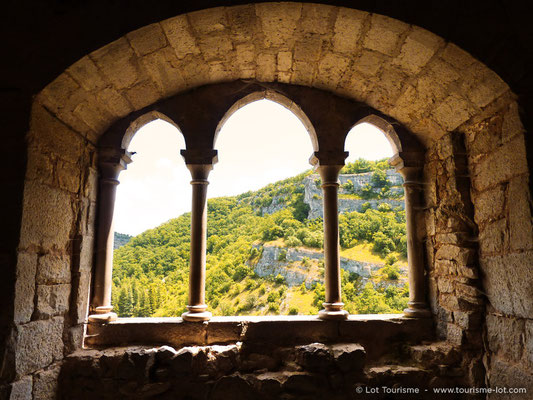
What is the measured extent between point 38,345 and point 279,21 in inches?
131

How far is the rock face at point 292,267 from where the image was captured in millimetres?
13172

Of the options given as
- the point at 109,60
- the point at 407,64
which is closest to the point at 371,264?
the point at 407,64

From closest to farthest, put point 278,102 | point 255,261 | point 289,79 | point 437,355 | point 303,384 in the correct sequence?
point 303,384 < point 437,355 < point 289,79 < point 278,102 < point 255,261

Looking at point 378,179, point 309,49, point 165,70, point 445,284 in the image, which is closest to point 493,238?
point 445,284

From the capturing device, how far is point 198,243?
346 cm

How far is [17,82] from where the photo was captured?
236cm

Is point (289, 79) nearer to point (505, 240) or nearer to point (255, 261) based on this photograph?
point (505, 240)

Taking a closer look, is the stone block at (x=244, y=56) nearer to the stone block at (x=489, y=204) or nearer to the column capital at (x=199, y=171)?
the column capital at (x=199, y=171)

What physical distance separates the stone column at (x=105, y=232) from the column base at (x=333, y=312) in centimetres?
220

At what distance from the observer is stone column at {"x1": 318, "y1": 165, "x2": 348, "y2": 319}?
3.38 m

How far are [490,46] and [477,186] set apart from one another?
51.7 inches

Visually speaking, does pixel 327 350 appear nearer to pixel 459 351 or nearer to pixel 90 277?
pixel 459 351

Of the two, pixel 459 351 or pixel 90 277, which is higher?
pixel 90 277

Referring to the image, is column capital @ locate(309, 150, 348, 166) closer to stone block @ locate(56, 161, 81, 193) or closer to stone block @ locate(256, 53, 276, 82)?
stone block @ locate(256, 53, 276, 82)
